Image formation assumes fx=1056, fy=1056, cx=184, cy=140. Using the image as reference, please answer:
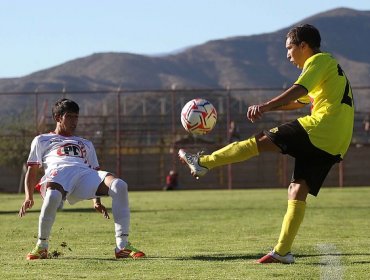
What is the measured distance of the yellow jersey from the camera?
848 centimetres

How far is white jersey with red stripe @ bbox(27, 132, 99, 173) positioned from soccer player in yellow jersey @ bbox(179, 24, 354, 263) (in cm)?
145

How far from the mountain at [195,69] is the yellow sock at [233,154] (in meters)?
140

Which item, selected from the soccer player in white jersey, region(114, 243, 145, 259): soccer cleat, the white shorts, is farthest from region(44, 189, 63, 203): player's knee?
region(114, 243, 145, 259): soccer cleat

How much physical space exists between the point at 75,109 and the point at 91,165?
1.91 feet

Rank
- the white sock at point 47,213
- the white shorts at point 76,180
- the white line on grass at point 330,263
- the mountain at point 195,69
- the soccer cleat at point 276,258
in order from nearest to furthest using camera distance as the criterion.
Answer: the white line on grass at point 330,263 < the soccer cleat at point 276,258 < the white sock at point 47,213 < the white shorts at point 76,180 < the mountain at point 195,69

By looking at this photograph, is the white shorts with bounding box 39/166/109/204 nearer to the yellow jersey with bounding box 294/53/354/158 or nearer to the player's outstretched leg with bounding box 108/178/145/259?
the player's outstretched leg with bounding box 108/178/145/259

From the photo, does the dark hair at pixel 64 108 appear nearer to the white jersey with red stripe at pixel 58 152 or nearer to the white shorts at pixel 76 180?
the white jersey with red stripe at pixel 58 152

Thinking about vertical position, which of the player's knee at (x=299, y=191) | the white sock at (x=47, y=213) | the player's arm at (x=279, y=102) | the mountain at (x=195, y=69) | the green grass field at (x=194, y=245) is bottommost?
the mountain at (x=195, y=69)

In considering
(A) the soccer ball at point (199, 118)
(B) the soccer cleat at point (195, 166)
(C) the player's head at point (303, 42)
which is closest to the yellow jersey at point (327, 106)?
(C) the player's head at point (303, 42)

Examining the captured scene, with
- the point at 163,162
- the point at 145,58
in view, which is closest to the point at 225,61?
the point at 145,58

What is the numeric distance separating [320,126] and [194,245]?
283 centimetres

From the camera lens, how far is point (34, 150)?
9.89 m

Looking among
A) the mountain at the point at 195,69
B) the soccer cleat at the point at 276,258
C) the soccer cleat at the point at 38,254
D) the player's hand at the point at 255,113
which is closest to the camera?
the player's hand at the point at 255,113

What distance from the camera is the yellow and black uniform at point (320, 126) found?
8492mm
